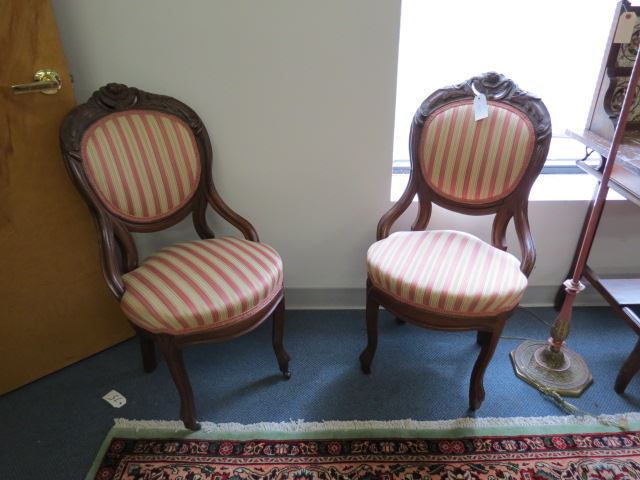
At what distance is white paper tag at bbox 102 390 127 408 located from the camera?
1551mm

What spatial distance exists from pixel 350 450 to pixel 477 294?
2.05 ft

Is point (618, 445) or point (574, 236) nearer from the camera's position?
point (618, 445)

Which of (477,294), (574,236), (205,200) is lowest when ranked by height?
(574,236)

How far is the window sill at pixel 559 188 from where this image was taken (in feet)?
5.86

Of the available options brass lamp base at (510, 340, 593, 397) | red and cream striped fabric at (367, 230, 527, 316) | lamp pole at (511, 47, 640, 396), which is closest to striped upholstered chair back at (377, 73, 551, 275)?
red and cream striped fabric at (367, 230, 527, 316)

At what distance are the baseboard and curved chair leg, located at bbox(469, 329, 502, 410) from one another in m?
0.65

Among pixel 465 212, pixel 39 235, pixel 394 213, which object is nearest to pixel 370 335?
pixel 394 213

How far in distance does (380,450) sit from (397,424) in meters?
0.11

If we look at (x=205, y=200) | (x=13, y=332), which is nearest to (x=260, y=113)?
(x=205, y=200)

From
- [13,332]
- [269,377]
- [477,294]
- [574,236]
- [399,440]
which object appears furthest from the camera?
[574,236]

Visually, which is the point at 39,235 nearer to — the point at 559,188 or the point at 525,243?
the point at 525,243

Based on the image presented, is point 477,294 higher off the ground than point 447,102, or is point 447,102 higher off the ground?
point 447,102

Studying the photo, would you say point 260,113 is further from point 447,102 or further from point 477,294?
point 477,294

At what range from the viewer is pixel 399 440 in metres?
1.41
